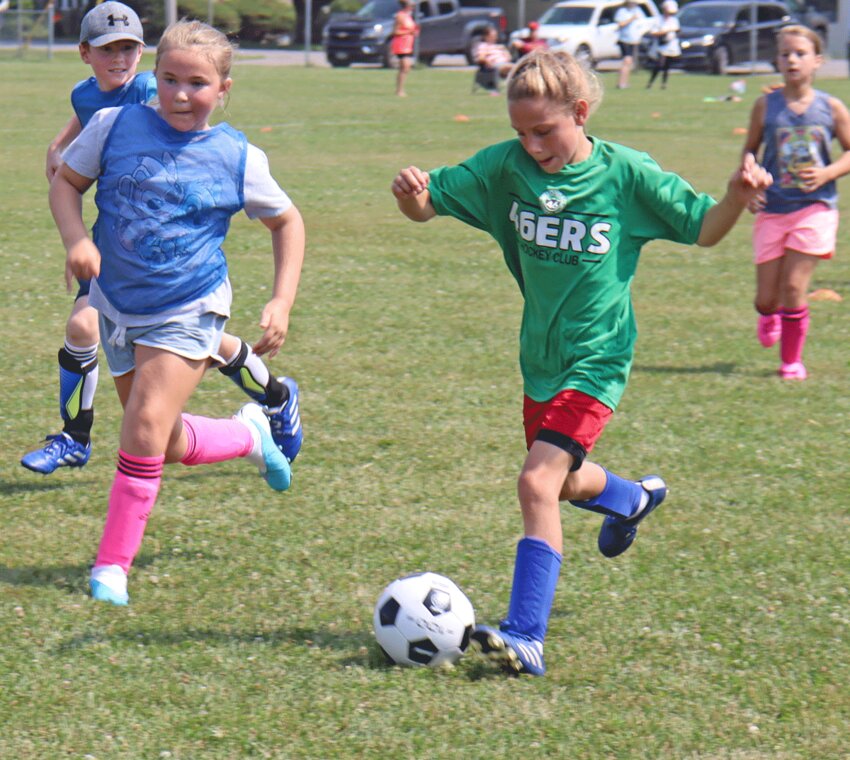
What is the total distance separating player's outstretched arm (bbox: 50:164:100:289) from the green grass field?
3.76ft

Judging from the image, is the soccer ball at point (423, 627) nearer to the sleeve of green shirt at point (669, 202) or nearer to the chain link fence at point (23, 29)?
the sleeve of green shirt at point (669, 202)

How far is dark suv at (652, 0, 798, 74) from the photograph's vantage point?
122 feet

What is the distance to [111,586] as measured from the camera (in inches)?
192

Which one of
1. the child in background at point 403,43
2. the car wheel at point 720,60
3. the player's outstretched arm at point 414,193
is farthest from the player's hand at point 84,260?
the car wheel at point 720,60

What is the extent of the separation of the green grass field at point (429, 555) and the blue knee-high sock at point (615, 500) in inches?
10.7

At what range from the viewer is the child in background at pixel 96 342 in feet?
19.4

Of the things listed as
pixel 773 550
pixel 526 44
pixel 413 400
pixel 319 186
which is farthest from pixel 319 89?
pixel 773 550

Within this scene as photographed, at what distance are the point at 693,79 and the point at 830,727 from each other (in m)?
33.3

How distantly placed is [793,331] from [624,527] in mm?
3484

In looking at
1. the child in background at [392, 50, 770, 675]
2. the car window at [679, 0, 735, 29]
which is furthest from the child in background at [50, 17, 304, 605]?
the car window at [679, 0, 735, 29]

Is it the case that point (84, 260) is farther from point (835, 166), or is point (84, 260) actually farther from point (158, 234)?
point (835, 166)

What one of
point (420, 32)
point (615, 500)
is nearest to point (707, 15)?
point (420, 32)

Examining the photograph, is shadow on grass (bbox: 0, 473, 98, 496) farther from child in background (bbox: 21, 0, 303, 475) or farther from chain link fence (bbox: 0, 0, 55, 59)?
chain link fence (bbox: 0, 0, 55, 59)

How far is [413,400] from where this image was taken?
777 centimetres
